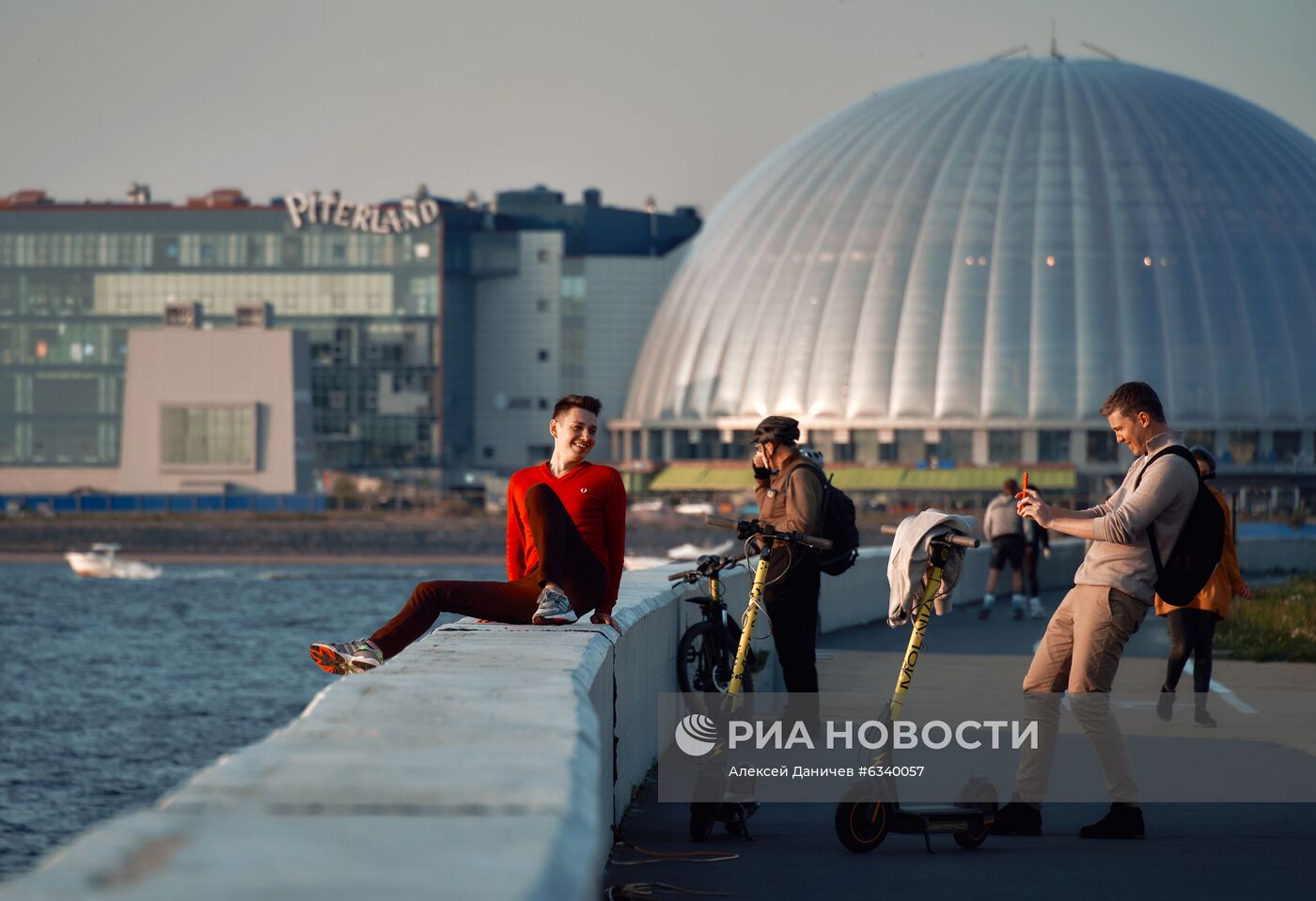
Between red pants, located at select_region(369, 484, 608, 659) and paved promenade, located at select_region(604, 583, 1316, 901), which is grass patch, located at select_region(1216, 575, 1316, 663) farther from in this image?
red pants, located at select_region(369, 484, 608, 659)

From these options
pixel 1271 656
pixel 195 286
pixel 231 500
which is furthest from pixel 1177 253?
pixel 1271 656

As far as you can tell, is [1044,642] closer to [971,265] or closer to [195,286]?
[971,265]

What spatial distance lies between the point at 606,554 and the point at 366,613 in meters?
63.4

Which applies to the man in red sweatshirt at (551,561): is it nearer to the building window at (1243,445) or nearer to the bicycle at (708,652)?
the bicycle at (708,652)

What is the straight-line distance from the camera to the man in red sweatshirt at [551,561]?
11.3 m

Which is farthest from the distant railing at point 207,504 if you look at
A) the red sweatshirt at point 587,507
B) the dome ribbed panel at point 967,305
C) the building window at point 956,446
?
the red sweatshirt at point 587,507

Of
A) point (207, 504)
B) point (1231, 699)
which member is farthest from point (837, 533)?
point (207, 504)

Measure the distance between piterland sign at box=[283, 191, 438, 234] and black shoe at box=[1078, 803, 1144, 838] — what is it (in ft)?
456

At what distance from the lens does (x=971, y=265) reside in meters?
114

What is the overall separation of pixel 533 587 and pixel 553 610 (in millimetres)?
453

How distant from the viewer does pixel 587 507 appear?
1199cm

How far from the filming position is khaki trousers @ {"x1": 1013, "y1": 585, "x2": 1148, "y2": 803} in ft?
36.0

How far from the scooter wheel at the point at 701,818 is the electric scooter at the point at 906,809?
0.67m

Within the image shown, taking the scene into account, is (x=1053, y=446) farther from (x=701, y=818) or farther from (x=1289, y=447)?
(x=701, y=818)
